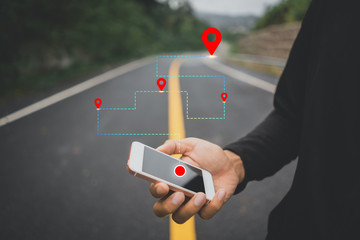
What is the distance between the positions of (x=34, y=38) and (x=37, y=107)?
640 cm

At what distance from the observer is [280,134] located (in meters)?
1.16

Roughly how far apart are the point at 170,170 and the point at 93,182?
1.92 metres

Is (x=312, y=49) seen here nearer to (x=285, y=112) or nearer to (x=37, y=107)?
(x=285, y=112)

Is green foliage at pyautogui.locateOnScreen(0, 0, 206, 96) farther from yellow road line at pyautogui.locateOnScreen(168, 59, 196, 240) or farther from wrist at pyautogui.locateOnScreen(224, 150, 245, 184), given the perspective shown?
wrist at pyautogui.locateOnScreen(224, 150, 245, 184)

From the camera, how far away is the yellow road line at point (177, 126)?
2.02 m

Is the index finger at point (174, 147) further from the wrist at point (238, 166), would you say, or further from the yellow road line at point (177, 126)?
the yellow road line at point (177, 126)

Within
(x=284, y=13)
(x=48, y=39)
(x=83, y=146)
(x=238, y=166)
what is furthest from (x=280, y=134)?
(x=284, y=13)

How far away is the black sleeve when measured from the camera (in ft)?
3.54

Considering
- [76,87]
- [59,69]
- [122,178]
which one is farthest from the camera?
[59,69]

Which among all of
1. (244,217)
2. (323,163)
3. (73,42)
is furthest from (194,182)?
(73,42)

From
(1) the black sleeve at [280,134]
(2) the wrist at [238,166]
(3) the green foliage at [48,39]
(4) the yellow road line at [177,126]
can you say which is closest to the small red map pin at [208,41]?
(1) the black sleeve at [280,134]

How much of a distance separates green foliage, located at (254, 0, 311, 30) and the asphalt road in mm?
13484

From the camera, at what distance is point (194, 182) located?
44.8 inches

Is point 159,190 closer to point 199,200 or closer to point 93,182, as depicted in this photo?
point 199,200
